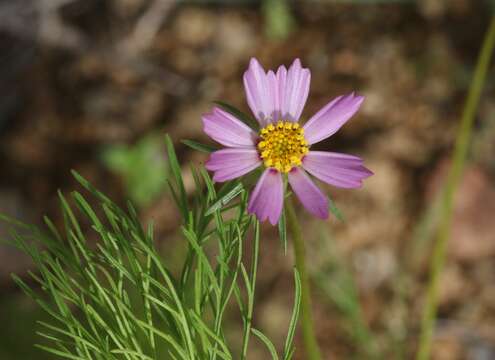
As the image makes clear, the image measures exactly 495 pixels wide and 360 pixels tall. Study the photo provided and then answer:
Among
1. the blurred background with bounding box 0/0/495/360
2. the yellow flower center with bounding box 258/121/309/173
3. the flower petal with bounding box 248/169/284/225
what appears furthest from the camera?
the blurred background with bounding box 0/0/495/360

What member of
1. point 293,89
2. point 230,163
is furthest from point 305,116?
point 230,163

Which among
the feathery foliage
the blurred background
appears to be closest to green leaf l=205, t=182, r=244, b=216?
the feathery foliage

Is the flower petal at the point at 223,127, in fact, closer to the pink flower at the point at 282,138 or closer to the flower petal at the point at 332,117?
the pink flower at the point at 282,138

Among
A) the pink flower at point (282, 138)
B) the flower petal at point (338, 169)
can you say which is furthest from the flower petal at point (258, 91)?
the flower petal at point (338, 169)

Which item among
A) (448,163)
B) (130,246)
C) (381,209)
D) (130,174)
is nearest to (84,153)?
(130,174)

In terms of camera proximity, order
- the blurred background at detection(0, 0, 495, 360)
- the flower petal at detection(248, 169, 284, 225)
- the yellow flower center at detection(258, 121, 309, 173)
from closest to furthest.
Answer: the flower petal at detection(248, 169, 284, 225) → the yellow flower center at detection(258, 121, 309, 173) → the blurred background at detection(0, 0, 495, 360)

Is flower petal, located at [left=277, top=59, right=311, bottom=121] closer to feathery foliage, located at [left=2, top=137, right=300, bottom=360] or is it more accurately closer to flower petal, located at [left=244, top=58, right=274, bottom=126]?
flower petal, located at [left=244, top=58, right=274, bottom=126]
